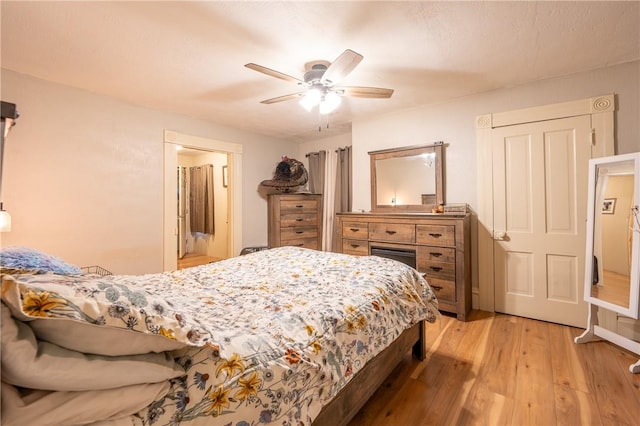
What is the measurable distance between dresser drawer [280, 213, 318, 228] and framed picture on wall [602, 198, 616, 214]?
11.1 ft

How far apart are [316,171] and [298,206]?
2.67ft

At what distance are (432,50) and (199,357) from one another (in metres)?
2.45

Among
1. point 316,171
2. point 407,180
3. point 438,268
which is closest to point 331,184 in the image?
point 316,171

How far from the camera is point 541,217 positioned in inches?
106

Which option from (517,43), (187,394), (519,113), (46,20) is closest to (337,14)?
(517,43)

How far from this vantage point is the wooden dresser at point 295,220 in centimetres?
419

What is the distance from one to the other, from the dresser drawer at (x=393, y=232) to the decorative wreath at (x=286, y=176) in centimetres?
167

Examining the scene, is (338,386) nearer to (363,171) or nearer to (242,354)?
(242,354)

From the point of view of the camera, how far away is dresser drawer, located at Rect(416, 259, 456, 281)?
279cm

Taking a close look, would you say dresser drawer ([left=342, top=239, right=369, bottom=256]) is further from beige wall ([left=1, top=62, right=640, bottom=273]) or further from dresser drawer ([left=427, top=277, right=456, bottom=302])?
beige wall ([left=1, top=62, right=640, bottom=273])

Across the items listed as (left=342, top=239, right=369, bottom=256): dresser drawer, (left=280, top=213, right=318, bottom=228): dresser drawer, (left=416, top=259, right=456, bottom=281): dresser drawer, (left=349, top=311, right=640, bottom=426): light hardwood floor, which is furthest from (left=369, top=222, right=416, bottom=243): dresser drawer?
(left=280, top=213, right=318, bottom=228): dresser drawer

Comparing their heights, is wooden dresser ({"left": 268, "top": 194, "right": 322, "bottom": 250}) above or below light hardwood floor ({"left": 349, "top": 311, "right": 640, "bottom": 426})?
above

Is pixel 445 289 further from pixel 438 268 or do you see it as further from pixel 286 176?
pixel 286 176

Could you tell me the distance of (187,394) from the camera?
0.76 metres
